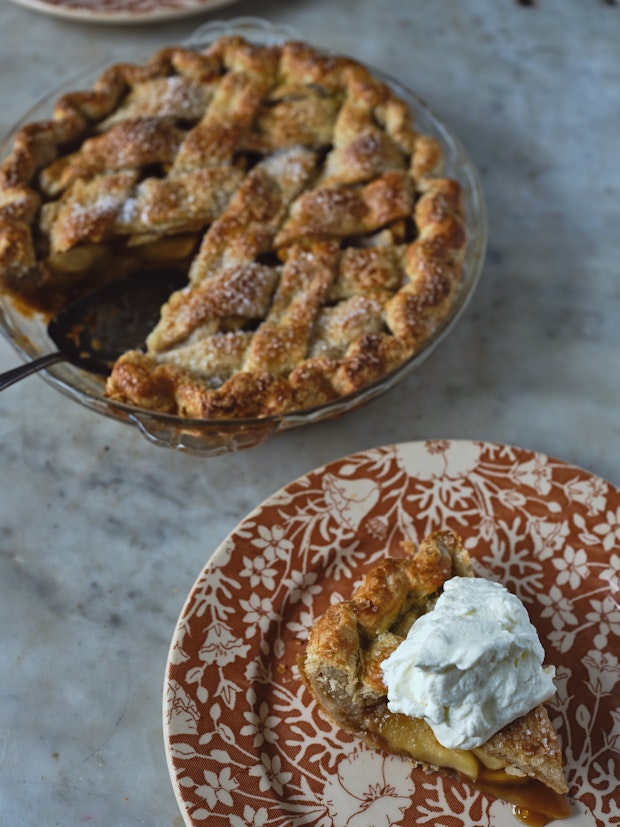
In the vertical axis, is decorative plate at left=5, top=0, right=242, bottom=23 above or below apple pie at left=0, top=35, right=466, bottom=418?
above

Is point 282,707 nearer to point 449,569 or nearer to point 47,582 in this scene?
point 449,569

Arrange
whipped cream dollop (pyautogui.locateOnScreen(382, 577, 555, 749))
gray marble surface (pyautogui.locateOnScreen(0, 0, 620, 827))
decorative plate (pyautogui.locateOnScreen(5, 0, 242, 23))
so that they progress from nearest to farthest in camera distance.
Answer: whipped cream dollop (pyautogui.locateOnScreen(382, 577, 555, 749))
gray marble surface (pyautogui.locateOnScreen(0, 0, 620, 827))
decorative plate (pyautogui.locateOnScreen(5, 0, 242, 23))

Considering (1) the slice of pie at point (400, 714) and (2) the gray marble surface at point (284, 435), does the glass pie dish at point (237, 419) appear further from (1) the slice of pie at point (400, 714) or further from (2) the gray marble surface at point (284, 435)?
(1) the slice of pie at point (400, 714)

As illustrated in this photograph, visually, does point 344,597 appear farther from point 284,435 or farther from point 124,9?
point 124,9

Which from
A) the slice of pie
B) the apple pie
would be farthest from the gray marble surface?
the slice of pie

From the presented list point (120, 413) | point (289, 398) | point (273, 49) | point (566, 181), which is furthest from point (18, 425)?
point (566, 181)

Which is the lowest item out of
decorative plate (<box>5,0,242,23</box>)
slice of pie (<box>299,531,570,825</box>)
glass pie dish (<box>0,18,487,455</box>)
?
slice of pie (<box>299,531,570,825</box>)

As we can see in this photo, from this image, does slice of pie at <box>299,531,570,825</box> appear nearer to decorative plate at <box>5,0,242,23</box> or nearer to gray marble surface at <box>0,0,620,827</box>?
gray marble surface at <box>0,0,620,827</box>
